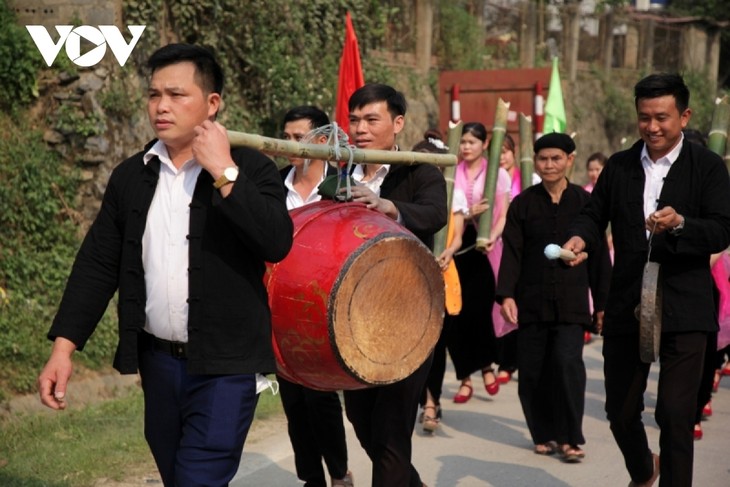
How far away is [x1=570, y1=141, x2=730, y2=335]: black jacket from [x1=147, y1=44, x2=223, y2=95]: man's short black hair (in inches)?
82.8

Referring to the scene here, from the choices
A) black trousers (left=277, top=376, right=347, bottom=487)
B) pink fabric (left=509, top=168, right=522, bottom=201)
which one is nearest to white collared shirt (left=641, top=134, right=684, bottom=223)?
black trousers (left=277, top=376, right=347, bottom=487)

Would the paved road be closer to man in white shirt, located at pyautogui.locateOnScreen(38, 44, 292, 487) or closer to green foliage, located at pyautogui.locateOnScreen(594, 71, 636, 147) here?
man in white shirt, located at pyautogui.locateOnScreen(38, 44, 292, 487)

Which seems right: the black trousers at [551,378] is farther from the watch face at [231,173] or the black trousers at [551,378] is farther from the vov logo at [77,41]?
the vov logo at [77,41]

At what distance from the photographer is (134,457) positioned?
258 inches

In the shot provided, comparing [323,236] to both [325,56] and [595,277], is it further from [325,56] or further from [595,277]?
[325,56]

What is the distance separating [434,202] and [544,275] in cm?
241

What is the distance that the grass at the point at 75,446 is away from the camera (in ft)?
20.0

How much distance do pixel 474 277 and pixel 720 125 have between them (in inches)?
116

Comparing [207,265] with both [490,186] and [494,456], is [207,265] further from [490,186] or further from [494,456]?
[490,186]

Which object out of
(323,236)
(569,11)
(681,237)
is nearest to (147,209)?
(323,236)

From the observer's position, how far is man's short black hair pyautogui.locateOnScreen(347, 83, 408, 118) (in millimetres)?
5395

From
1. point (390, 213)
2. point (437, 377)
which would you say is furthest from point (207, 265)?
point (437, 377)

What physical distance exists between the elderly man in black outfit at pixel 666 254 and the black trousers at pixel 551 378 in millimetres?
1706

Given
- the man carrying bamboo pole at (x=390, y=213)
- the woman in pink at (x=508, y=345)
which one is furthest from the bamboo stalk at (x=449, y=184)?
the woman in pink at (x=508, y=345)
